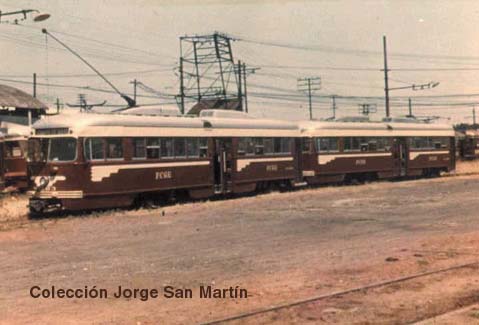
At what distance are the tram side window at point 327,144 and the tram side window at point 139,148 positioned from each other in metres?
11.6

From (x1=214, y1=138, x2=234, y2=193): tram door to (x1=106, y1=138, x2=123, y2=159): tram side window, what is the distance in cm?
486

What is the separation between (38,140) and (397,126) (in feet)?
69.6

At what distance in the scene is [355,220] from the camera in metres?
16.0

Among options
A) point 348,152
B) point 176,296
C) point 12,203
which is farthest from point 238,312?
point 348,152

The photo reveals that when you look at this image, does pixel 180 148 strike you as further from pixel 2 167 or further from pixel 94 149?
pixel 2 167

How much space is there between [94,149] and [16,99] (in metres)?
26.3

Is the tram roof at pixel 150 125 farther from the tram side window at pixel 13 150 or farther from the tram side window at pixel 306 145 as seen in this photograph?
the tram side window at pixel 13 150

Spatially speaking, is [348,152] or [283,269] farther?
[348,152]

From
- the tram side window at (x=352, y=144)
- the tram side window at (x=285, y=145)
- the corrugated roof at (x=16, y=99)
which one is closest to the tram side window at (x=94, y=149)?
the tram side window at (x=285, y=145)

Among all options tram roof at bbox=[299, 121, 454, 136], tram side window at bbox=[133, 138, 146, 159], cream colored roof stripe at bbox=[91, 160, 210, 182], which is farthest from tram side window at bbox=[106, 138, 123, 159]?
tram roof at bbox=[299, 121, 454, 136]

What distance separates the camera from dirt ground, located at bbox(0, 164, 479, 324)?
732cm

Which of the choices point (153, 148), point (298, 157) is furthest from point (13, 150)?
point (298, 157)

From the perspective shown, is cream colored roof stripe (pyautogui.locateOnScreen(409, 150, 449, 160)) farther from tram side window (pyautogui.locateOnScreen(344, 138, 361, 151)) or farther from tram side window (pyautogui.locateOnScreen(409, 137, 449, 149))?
tram side window (pyautogui.locateOnScreen(344, 138, 361, 151))

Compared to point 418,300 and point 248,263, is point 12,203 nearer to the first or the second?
point 248,263
